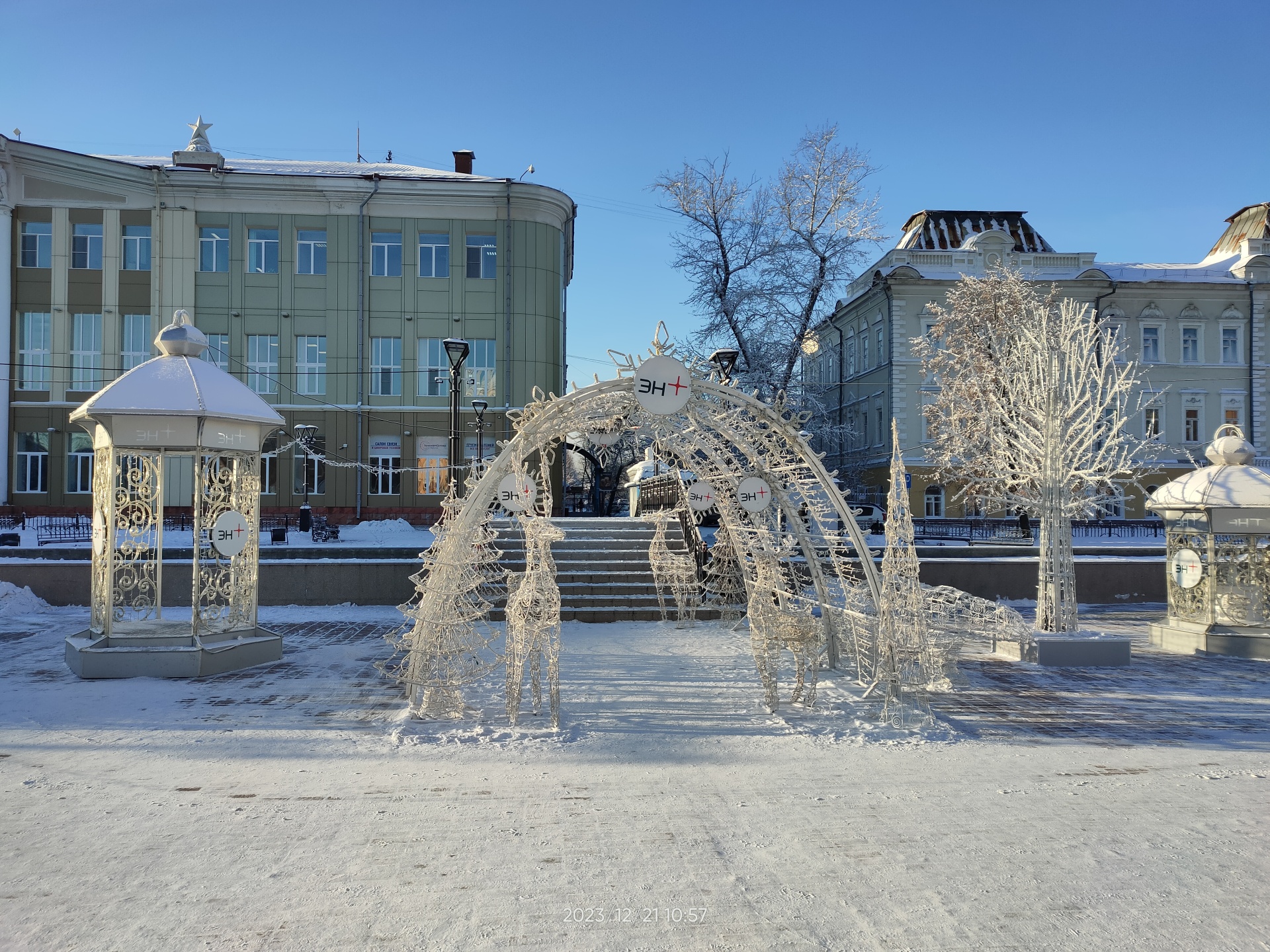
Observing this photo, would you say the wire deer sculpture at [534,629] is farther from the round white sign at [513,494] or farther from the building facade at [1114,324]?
the building facade at [1114,324]

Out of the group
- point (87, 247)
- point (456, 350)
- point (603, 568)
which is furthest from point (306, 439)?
point (603, 568)

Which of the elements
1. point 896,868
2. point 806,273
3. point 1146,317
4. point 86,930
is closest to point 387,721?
point 86,930

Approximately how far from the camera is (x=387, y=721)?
24.0 feet

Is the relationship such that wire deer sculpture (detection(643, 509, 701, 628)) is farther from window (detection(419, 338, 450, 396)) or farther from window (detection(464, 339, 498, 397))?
window (detection(419, 338, 450, 396))

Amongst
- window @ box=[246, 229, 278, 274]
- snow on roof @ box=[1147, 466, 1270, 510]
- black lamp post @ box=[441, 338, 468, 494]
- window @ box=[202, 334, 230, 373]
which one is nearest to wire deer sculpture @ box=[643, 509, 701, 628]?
black lamp post @ box=[441, 338, 468, 494]

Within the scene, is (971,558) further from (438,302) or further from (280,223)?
(280,223)

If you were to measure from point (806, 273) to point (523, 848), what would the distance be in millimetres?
27255

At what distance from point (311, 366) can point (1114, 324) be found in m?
34.8

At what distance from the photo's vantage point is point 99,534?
9.77 metres

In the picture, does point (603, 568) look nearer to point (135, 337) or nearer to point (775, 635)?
point (775, 635)

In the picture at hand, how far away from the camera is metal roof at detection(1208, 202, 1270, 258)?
41.7 meters

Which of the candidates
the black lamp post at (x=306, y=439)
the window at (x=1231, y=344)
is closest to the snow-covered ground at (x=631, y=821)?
the black lamp post at (x=306, y=439)

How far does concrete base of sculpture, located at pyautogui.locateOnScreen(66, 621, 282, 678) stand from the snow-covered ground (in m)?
0.48

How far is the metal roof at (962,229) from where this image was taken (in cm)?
4225
